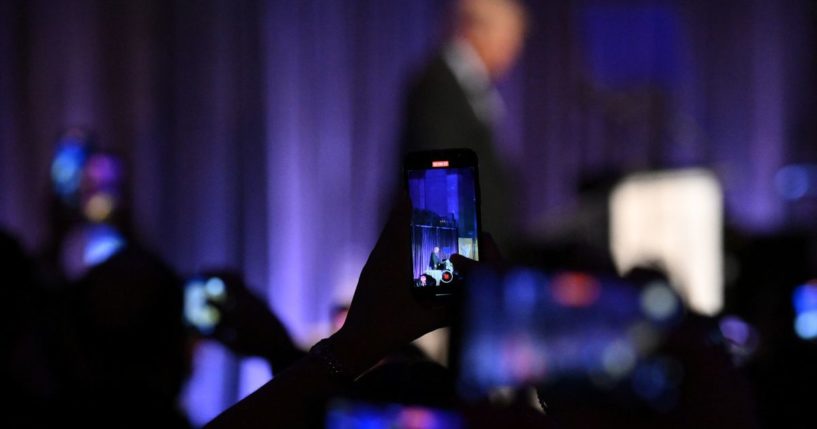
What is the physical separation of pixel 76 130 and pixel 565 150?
2202 mm

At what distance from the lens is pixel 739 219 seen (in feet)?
12.6

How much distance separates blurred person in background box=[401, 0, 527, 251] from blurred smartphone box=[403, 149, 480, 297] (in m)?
1.21

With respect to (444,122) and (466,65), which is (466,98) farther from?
(466,65)

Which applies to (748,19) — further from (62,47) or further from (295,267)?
(62,47)

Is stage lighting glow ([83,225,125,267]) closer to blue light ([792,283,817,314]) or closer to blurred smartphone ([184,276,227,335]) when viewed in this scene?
blurred smartphone ([184,276,227,335])

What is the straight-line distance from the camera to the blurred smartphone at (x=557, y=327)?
0.52 m

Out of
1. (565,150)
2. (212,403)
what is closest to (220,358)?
(212,403)

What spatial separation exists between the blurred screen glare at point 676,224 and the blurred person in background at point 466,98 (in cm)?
107

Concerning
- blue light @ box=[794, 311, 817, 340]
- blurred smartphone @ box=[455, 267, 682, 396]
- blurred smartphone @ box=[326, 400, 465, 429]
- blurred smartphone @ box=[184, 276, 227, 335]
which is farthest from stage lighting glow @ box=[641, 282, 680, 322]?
blue light @ box=[794, 311, 817, 340]

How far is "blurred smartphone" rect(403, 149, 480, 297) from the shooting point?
687mm

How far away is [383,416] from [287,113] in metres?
3.04

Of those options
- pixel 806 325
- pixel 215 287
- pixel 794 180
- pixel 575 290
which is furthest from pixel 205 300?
pixel 794 180

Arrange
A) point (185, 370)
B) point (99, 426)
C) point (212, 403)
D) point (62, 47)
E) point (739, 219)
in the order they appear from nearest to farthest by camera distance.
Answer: point (99, 426)
point (185, 370)
point (212, 403)
point (62, 47)
point (739, 219)

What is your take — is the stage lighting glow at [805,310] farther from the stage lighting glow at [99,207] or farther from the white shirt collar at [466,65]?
the stage lighting glow at [99,207]
